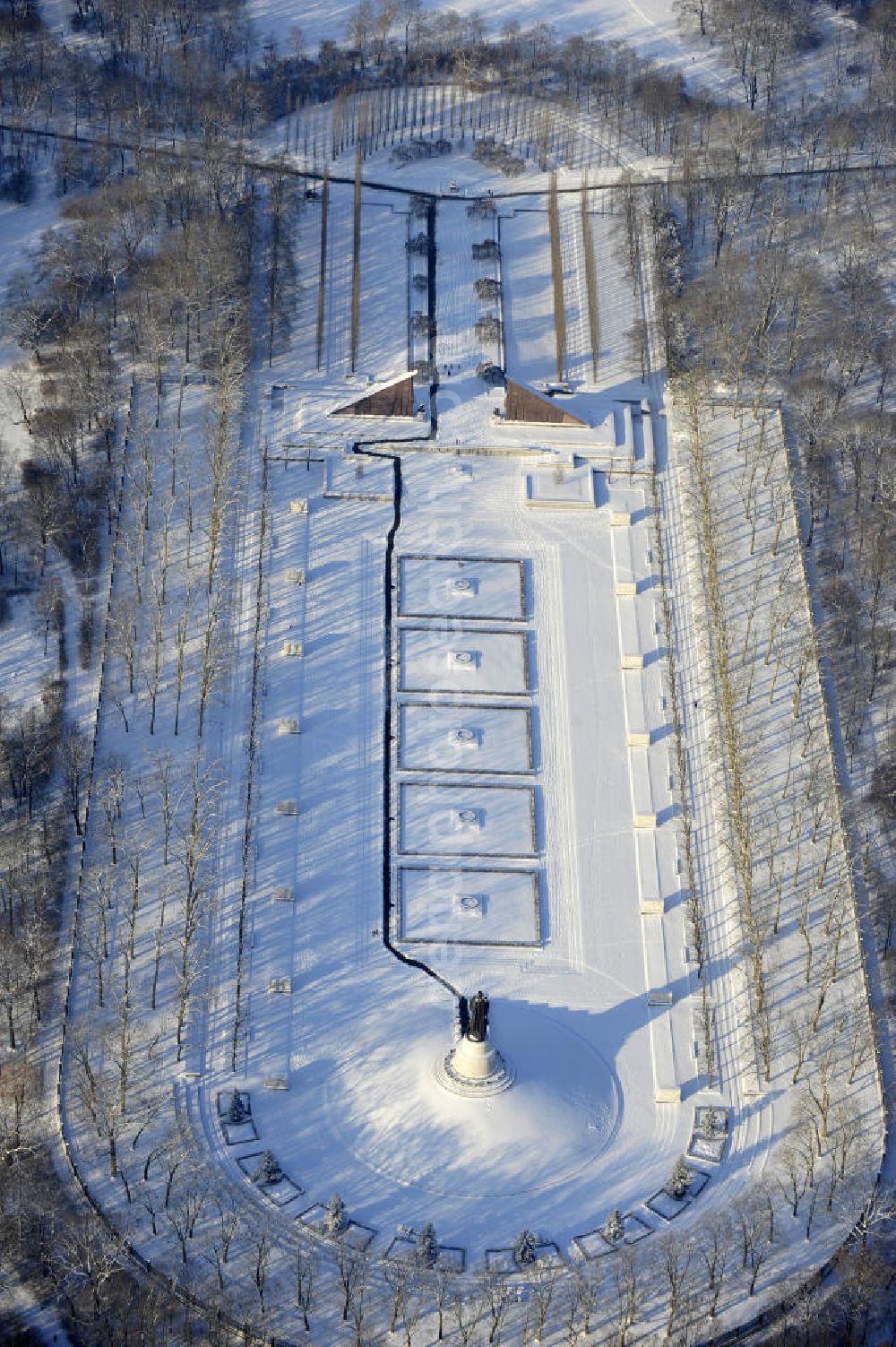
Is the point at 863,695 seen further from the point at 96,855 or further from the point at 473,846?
the point at 96,855

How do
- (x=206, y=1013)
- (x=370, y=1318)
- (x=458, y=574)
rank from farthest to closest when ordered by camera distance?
(x=458, y=574)
(x=206, y=1013)
(x=370, y=1318)

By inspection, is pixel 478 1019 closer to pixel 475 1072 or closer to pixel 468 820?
pixel 475 1072

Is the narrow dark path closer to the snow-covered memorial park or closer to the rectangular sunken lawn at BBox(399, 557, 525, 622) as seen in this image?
the snow-covered memorial park

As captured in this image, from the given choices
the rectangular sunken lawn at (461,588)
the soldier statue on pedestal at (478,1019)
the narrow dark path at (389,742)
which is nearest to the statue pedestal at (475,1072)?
the soldier statue on pedestal at (478,1019)

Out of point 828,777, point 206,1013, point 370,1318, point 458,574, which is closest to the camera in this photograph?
point 370,1318

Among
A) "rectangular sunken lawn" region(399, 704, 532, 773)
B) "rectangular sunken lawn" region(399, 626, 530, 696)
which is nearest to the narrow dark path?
"rectangular sunken lawn" region(399, 704, 532, 773)

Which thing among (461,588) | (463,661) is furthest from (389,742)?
(461,588)

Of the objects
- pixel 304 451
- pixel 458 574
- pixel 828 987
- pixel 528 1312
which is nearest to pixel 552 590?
pixel 458 574

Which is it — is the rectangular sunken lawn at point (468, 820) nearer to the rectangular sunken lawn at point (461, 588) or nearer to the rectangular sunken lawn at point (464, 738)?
the rectangular sunken lawn at point (464, 738)
